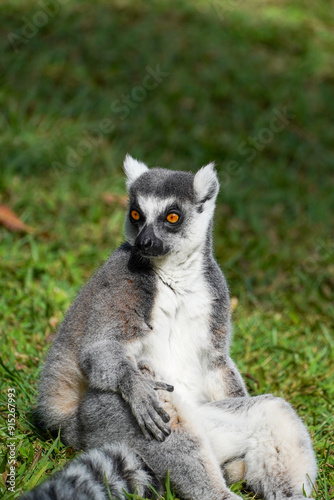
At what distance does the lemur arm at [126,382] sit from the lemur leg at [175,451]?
0.05 metres

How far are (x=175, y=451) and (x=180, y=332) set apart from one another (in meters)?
0.65

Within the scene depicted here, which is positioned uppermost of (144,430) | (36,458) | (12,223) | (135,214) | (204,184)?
(204,184)

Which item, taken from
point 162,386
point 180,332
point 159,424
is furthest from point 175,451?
point 180,332

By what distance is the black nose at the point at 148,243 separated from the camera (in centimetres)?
330

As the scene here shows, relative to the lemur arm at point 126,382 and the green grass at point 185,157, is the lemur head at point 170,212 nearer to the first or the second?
the lemur arm at point 126,382

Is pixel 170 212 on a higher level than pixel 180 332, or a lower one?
higher

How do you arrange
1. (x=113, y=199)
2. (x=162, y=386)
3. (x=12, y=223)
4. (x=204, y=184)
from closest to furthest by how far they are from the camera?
(x=162, y=386), (x=204, y=184), (x=12, y=223), (x=113, y=199)

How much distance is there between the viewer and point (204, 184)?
3.60 metres

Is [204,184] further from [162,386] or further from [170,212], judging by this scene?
[162,386]

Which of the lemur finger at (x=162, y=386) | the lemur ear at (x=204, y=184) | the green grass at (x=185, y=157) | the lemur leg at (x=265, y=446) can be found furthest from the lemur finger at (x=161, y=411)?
the lemur ear at (x=204, y=184)

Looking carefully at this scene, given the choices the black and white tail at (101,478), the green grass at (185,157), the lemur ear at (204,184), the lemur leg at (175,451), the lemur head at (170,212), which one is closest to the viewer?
the black and white tail at (101,478)

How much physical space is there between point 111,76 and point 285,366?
17.6 feet

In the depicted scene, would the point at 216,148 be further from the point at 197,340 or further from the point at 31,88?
the point at 197,340

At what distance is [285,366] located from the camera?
4.71 metres
